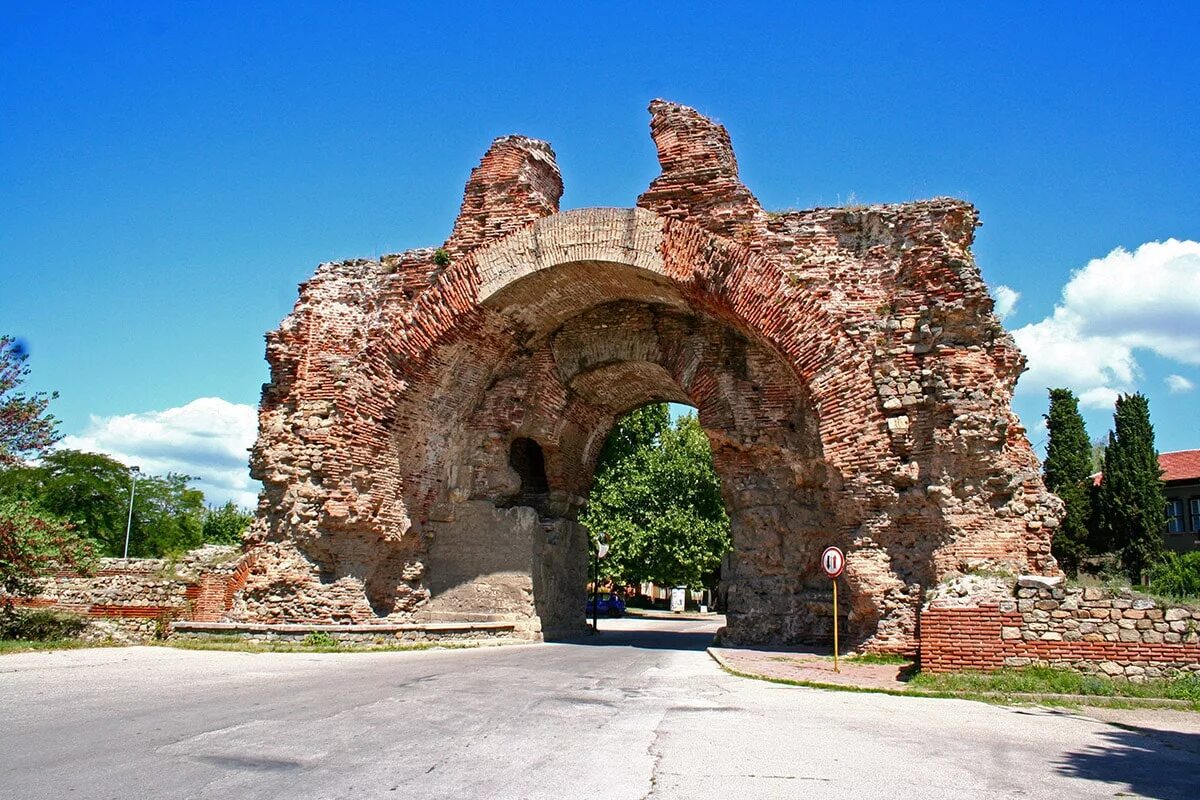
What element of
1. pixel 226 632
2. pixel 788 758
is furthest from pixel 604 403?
pixel 788 758

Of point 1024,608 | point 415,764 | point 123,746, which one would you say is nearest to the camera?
point 415,764

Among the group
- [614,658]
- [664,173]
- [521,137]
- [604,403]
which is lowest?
[614,658]

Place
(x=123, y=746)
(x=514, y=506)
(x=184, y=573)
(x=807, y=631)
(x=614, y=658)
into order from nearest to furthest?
(x=123, y=746) → (x=614, y=658) → (x=807, y=631) → (x=184, y=573) → (x=514, y=506)

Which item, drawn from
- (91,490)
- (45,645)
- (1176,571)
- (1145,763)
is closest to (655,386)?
(45,645)

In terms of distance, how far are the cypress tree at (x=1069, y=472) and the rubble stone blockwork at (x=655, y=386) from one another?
45.0 feet

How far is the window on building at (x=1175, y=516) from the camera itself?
2980 cm

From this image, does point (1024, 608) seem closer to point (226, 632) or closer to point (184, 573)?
point (226, 632)

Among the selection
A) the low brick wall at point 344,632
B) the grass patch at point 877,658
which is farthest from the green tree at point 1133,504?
the low brick wall at point 344,632

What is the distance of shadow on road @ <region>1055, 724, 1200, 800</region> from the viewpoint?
15.1ft

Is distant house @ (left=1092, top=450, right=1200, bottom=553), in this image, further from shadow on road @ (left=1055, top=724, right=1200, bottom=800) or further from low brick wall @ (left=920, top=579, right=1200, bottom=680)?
shadow on road @ (left=1055, top=724, right=1200, bottom=800)

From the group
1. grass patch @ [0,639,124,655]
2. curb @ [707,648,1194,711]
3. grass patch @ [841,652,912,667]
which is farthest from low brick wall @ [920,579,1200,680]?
grass patch @ [0,639,124,655]

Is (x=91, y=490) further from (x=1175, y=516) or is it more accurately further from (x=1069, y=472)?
(x=1175, y=516)

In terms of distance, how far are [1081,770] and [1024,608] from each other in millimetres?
4210

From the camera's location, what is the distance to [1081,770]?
4953 mm
